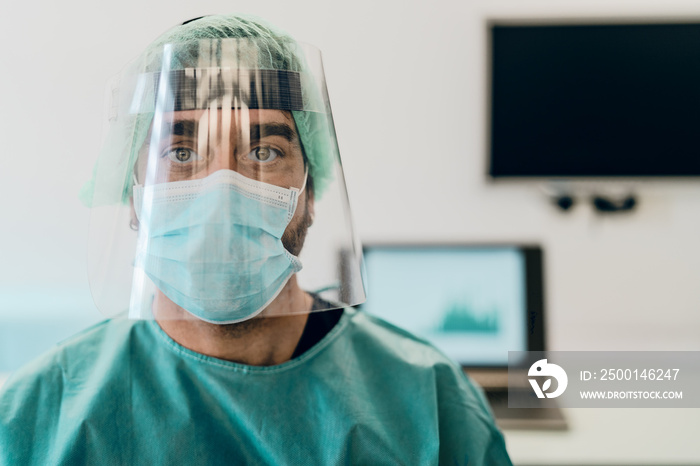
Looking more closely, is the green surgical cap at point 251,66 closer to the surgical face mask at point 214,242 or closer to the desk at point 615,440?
the surgical face mask at point 214,242

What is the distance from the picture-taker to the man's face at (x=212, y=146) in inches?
28.0

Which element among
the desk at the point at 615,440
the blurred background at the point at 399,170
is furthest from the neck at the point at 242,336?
the blurred background at the point at 399,170

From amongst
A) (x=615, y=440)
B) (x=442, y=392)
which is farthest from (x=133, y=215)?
(x=615, y=440)

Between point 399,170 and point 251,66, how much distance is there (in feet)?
3.15

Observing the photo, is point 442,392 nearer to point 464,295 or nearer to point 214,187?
point 214,187

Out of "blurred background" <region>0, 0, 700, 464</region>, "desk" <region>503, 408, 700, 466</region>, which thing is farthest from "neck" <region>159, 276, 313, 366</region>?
"blurred background" <region>0, 0, 700, 464</region>

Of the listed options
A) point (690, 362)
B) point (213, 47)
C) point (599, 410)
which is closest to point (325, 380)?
point (213, 47)

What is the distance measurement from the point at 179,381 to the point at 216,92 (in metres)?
0.44

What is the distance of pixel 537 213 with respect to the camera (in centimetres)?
166

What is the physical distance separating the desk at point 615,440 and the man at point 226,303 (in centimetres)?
44

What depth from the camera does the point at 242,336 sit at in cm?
85

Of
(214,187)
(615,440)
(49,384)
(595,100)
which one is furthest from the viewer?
(595,100)

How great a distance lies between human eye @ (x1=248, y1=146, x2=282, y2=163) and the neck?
188 mm

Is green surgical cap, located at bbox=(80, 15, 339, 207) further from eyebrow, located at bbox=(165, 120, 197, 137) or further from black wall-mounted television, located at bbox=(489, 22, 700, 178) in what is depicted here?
black wall-mounted television, located at bbox=(489, 22, 700, 178)
